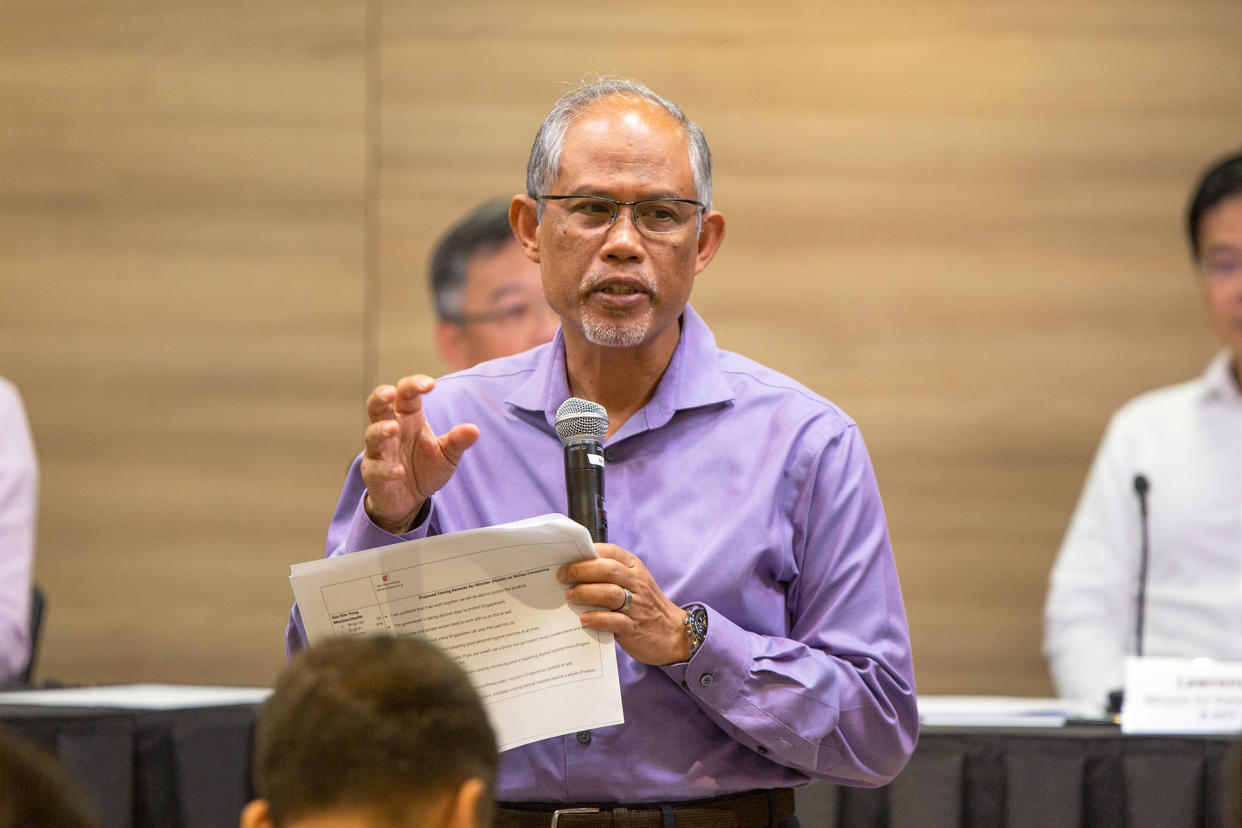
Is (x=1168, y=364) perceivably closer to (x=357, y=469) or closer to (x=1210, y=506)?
(x=1210, y=506)

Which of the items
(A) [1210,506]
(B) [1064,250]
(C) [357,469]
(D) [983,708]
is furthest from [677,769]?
(B) [1064,250]

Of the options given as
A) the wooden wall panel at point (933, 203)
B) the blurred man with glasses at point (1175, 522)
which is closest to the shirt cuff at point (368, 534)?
the blurred man with glasses at point (1175, 522)

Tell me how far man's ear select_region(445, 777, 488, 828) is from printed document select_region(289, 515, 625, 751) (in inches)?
19.3

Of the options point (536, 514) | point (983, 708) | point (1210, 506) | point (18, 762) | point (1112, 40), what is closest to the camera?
point (18, 762)

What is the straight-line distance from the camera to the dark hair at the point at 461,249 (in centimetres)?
316

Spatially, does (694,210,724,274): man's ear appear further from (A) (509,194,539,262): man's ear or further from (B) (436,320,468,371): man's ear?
(B) (436,320,468,371): man's ear

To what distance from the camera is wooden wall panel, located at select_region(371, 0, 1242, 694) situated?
3811mm

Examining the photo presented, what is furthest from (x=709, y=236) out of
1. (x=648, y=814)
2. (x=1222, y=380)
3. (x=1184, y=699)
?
(x=1222, y=380)

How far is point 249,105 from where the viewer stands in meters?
3.93

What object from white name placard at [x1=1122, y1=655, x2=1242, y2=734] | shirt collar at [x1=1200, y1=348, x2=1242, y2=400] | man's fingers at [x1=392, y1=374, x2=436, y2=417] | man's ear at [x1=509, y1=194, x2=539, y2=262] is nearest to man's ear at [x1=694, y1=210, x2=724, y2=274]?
man's ear at [x1=509, y1=194, x2=539, y2=262]

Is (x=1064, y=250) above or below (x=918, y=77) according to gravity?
below

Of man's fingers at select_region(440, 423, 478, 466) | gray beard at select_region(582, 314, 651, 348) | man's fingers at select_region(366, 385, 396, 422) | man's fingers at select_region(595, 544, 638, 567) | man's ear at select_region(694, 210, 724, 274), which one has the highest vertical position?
man's ear at select_region(694, 210, 724, 274)

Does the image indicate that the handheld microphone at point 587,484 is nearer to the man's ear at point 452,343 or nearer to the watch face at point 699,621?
the watch face at point 699,621

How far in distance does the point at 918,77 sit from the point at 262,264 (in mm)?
1986
